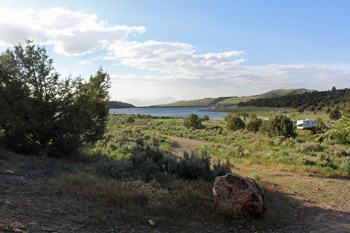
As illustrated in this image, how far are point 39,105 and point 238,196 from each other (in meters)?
9.58

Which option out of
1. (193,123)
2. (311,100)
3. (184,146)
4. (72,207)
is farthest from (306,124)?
(311,100)

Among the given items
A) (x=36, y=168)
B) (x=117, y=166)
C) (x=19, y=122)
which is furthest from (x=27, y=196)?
(x=19, y=122)

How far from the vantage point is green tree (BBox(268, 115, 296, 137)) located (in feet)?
93.9

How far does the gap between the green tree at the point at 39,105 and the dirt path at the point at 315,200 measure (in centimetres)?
956

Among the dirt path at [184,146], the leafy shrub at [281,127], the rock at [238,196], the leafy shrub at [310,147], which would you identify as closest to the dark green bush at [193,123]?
the leafy shrub at [281,127]

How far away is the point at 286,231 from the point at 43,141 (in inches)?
424

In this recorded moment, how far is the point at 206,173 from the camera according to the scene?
834 cm

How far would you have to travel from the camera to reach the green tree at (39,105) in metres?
10.0

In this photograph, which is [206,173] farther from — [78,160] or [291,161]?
[291,161]

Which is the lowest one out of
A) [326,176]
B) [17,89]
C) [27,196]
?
[326,176]

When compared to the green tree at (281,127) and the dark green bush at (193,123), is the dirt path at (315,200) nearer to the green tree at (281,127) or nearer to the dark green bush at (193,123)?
the green tree at (281,127)

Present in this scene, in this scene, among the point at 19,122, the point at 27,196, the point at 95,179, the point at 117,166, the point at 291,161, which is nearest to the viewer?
the point at 27,196

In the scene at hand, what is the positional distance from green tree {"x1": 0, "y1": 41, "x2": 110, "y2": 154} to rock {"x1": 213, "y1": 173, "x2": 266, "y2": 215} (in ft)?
26.0

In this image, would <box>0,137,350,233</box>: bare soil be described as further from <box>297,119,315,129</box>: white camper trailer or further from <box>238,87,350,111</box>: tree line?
<box>238,87,350,111</box>: tree line
